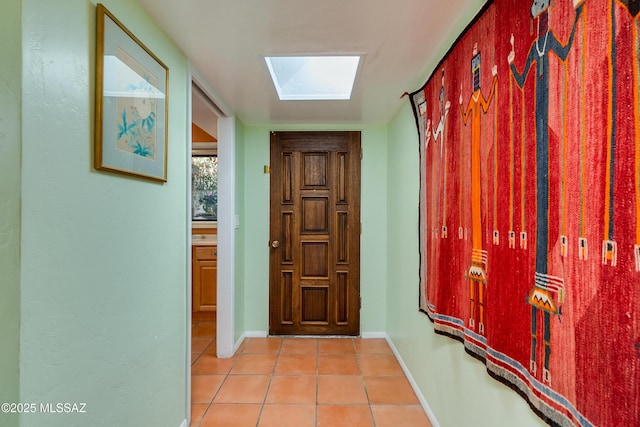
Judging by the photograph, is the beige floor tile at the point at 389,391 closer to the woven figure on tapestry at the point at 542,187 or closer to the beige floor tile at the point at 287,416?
the beige floor tile at the point at 287,416

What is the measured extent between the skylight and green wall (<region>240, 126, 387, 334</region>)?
880 millimetres

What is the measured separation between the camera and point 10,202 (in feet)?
2.73

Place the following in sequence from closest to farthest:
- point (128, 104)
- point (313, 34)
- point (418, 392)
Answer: point (128, 104) < point (313, 34) < point (418, 392)

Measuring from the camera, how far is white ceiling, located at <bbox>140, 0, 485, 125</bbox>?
1.40m

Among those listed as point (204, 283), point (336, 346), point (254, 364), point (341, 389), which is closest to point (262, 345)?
point (254, 364)

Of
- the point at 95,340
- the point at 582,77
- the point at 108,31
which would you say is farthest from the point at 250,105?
the point at 582,77

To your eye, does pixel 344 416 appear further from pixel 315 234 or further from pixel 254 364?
pixel 315 234

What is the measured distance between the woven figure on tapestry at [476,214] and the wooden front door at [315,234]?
2021mm

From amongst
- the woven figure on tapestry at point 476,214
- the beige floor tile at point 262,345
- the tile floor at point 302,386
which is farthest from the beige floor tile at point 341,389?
the woven figure on tapestry at point 476,214

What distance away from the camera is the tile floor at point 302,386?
6.62 feet

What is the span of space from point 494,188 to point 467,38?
0.71 m

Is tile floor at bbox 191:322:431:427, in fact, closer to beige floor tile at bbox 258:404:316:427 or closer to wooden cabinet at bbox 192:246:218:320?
beige floor tile at bbox 258:404:316:427

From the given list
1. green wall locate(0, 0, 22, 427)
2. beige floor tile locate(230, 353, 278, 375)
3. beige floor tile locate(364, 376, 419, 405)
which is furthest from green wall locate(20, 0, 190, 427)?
beige floor tile locate(364, 376, 419, 405)

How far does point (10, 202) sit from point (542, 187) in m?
1.48
